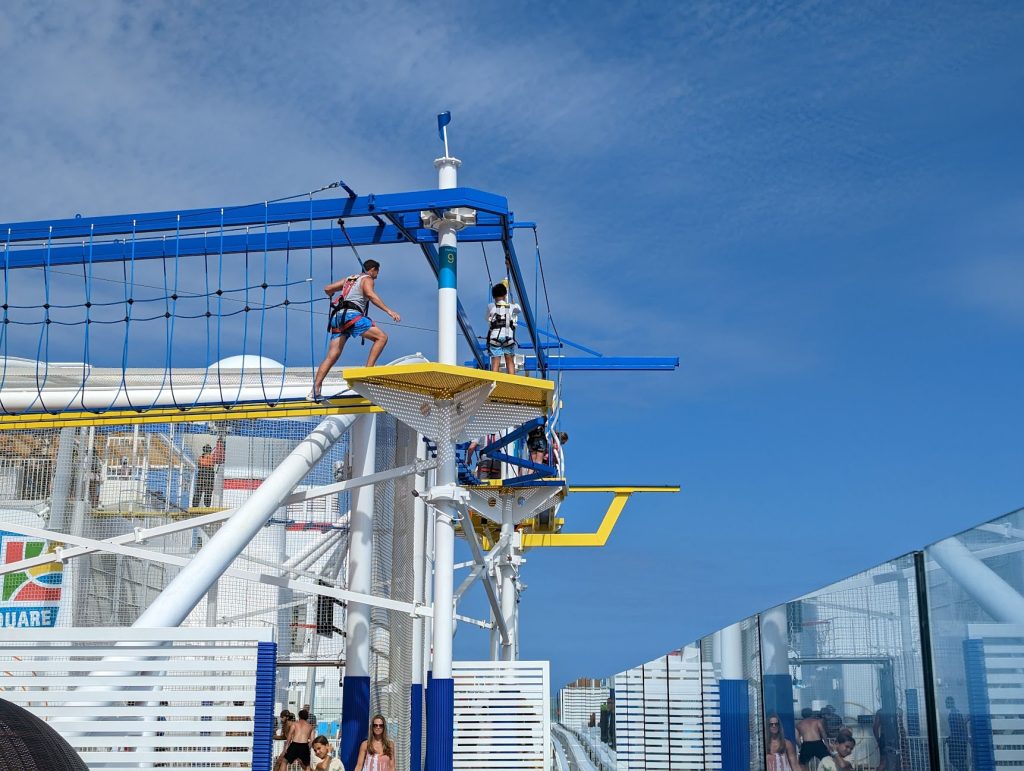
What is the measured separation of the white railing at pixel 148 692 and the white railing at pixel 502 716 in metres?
8.16

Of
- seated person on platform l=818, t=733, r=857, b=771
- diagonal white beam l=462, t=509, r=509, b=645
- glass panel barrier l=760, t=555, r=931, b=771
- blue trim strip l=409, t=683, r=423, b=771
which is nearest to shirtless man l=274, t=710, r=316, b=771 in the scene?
blue trim strip l=409, t=683, r=423, b=771

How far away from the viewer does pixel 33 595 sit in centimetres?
1669

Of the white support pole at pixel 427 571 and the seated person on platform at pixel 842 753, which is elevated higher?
the white support pole at pixel 427 571

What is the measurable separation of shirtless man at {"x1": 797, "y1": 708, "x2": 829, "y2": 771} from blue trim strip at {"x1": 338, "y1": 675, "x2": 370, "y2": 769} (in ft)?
27.2

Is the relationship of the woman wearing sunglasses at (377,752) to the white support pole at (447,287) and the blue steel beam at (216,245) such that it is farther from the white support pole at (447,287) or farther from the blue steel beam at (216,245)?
the blue steel beam at (216,245)

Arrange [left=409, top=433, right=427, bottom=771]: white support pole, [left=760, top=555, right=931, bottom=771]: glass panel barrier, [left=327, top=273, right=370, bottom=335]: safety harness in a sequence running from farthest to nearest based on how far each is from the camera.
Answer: [left=409, top=433, right=427, bottom=771]: white support pole
[left=327, top=273, right=370, bottom=335]: safety harness
[left=760, top=555, right=931, bottom=771]: glass panel barrier

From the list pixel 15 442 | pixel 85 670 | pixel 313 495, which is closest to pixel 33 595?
pixel 15 442

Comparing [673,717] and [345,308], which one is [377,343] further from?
[673,717]

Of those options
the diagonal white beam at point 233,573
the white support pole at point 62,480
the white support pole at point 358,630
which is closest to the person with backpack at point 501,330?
the white support pole at point 358,630

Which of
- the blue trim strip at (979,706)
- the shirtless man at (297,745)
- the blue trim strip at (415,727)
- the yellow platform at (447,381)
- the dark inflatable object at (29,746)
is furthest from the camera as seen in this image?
the blue trim strip at (415,727)

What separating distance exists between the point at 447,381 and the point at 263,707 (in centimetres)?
517

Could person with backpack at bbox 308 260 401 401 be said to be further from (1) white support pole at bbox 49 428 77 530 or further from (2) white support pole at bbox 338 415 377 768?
(1) white support pole at bbox 49 428 77 530

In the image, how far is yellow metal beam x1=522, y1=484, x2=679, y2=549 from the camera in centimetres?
2292

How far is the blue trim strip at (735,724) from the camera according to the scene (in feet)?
31.0
